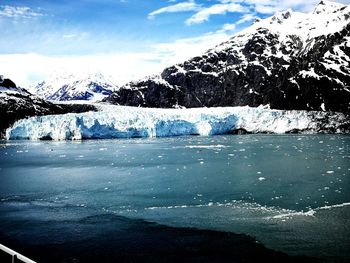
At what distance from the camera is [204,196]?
15.1 metres

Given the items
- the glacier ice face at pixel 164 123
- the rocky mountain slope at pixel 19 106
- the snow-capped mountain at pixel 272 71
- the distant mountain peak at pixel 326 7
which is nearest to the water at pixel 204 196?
the glacier ice face at pixel 164 123

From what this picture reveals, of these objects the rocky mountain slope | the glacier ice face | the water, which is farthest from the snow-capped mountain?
the water

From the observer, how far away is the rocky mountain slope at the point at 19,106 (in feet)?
193

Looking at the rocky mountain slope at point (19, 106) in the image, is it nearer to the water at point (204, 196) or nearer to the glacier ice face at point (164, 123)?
the glacier ice face at point (164, 123)

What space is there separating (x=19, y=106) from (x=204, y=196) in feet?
184

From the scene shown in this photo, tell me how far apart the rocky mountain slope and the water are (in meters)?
35.7

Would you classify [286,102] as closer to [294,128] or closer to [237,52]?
[294,128]

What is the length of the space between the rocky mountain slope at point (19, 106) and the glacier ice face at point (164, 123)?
515cm

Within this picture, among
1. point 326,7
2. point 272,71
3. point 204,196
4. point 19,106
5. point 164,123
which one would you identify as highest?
point 326,7

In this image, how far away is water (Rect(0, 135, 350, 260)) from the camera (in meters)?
10.7

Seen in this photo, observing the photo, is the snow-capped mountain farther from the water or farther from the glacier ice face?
the water

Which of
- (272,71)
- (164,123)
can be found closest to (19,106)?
(164,123)

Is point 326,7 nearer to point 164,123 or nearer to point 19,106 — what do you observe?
point 164,123

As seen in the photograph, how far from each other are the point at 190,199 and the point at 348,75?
7600 cm
